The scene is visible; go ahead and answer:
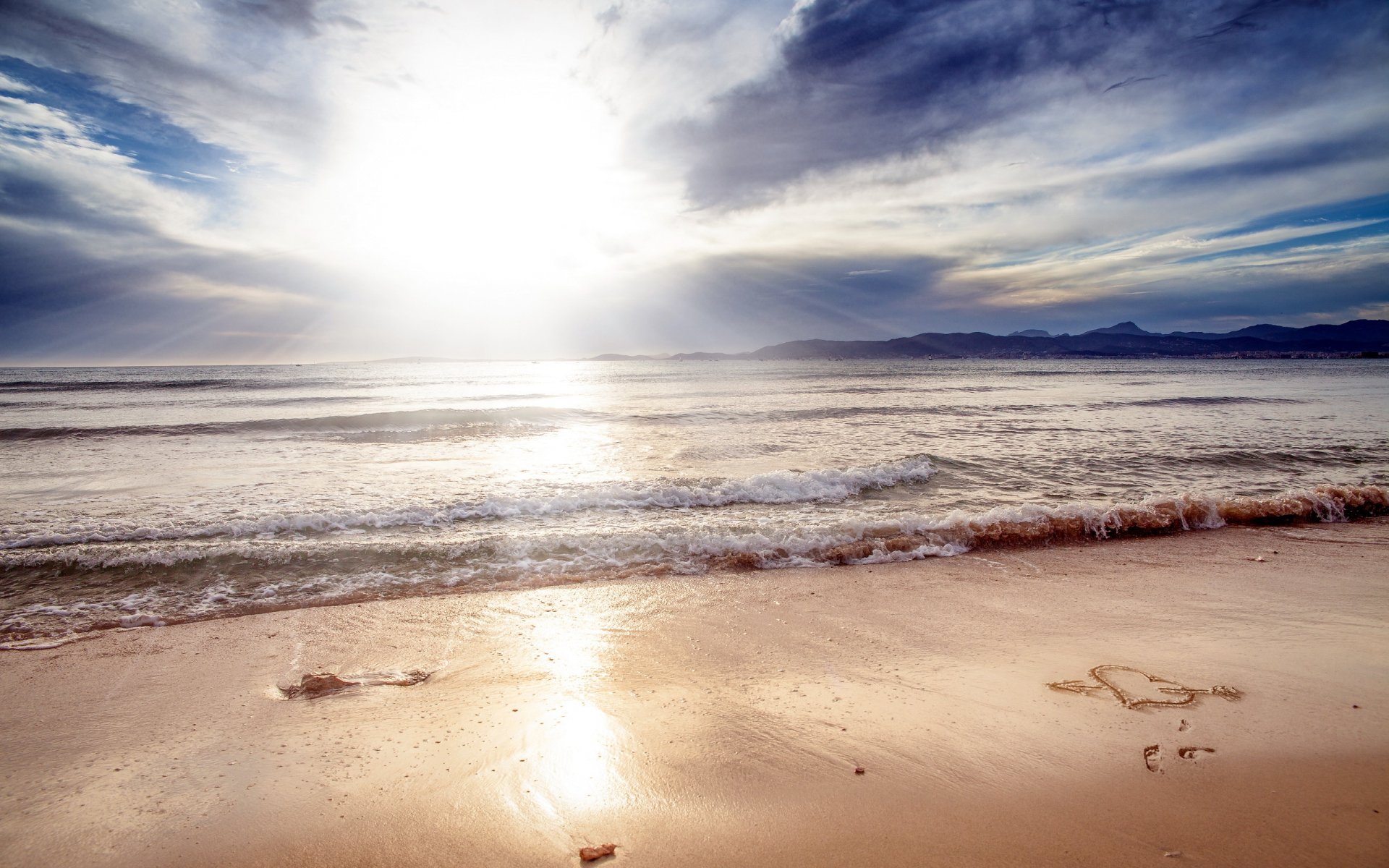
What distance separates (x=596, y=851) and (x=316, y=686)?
2.53 m

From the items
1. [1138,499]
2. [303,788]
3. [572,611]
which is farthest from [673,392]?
[303,788]

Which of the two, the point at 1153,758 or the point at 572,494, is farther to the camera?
the point at 572,494

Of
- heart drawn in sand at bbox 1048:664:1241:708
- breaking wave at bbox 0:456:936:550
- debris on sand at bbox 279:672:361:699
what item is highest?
breaking wave at bbox 0:456:936:550

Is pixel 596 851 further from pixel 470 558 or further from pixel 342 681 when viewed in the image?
pixel 470 558

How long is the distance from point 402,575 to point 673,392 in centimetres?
3039

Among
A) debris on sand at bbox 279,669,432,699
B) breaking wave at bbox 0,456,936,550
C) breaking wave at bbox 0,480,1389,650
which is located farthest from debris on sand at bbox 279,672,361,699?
breaking wave at bbox 0,456,936,550

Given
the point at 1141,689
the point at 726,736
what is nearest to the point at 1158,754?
the point at 1141,689

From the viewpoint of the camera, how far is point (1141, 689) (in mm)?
3580

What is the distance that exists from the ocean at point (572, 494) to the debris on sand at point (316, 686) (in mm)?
1845

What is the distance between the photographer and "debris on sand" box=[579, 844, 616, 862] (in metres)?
2.38

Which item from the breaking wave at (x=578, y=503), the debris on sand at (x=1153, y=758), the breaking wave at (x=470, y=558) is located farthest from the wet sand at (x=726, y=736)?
the breaking wave at (x=578, y=503)

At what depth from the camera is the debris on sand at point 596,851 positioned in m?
2.38

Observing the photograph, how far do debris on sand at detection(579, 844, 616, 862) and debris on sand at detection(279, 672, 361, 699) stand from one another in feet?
7.61

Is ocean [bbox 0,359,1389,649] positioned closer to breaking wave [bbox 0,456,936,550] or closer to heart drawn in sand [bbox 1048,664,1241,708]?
breaking wave [bbox 0,456,936,550]
